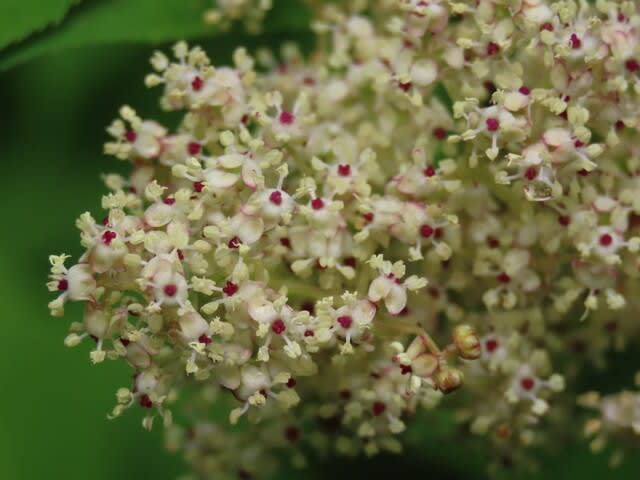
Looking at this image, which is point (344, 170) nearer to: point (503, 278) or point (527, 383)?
point (503, 278)

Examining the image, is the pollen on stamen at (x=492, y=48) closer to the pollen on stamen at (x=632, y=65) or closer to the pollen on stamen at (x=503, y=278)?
the pollen on stamen at (x=632, y=65)

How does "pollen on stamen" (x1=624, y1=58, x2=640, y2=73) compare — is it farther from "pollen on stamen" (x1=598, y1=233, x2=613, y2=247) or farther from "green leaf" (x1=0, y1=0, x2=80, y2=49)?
"green leaf" (x1=0, y1=0, x2=80, y2=49)

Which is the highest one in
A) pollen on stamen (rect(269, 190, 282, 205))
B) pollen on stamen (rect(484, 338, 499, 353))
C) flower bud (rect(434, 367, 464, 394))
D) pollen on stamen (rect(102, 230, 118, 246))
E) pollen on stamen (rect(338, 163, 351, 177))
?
pollen on stamen (rect(102, 230, 118, 246))

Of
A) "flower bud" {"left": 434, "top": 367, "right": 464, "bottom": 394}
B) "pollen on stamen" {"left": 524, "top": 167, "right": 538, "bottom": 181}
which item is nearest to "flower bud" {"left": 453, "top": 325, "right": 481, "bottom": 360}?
"flower bud" {"left": 434, "top": 367, "right": 464, "bottom": 394}

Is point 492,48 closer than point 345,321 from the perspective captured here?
No

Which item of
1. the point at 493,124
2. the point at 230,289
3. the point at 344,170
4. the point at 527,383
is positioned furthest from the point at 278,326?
the point at 527,383

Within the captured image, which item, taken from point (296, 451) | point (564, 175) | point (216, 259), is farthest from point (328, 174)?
point (296, 451)

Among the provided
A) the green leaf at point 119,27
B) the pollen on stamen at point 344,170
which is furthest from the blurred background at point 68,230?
the pollen on stamen at point 344,170
